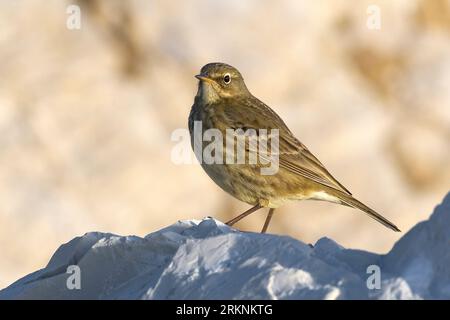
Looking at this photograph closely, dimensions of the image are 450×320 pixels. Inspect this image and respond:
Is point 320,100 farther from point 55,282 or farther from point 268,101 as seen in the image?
point 55,282

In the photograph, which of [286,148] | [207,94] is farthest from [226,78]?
[286,148]

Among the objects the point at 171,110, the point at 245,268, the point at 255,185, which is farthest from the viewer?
the point at 171,110

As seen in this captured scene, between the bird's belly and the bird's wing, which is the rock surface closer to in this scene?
the bird's belly

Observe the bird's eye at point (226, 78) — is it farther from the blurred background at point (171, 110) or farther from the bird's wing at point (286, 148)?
the blurred background at point (171, 110)

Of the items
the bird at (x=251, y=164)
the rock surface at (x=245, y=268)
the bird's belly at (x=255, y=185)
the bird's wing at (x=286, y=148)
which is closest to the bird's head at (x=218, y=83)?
the bird at (x=251, y=164)

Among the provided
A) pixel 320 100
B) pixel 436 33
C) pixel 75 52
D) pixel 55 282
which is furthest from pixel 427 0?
pixel 55 282

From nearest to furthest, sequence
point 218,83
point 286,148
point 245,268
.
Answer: point 245,268, point 286,148, point 218,83

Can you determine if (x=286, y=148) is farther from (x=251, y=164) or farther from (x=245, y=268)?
(x=245, y=268)
